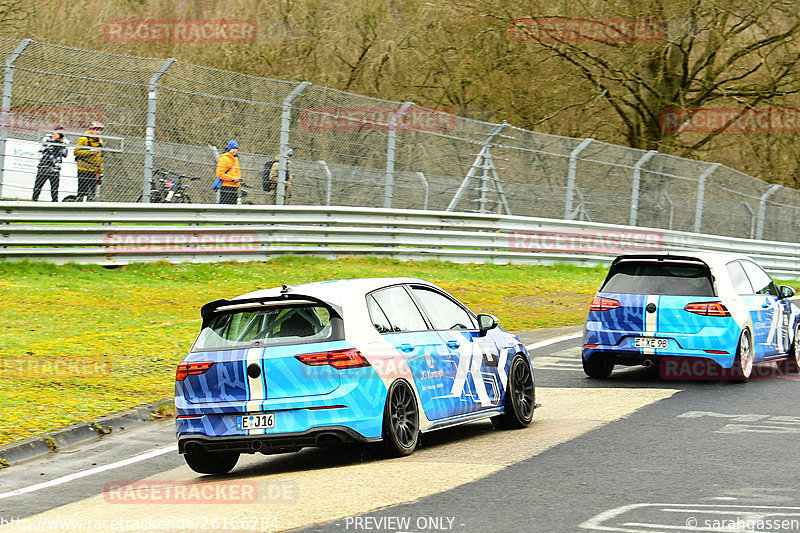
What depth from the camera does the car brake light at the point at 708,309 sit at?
12.4m

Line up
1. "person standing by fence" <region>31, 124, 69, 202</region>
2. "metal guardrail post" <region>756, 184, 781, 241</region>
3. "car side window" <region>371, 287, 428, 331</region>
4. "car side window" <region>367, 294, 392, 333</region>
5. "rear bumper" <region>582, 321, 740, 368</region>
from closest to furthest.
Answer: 1. "car side window" <region>367, 294, 392, 333</region>
2. "car side window" <region>371, 287, 428, 331</region>
3. "rear bumper" <region>582, 321, 740, 368</region>
4. "person standing by fence" <region>31, 124, 69, 202</region>
5. "metal guardrail post" <region>756, 184, 781, 241</region>

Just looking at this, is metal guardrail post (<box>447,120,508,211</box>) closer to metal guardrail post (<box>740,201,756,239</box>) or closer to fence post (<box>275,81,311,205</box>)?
fence post (<box>275,81,311,205</box>)

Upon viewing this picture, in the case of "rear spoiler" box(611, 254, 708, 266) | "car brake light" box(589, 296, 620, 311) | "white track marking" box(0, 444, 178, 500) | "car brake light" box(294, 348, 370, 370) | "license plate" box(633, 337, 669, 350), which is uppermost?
"rear spoiler" box(611, 254, 708, 266)

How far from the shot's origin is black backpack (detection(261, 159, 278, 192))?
21.2 meters

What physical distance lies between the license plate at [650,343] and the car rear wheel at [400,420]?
4.55m

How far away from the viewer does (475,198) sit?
25375mm

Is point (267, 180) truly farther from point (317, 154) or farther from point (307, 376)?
point (307, 376)

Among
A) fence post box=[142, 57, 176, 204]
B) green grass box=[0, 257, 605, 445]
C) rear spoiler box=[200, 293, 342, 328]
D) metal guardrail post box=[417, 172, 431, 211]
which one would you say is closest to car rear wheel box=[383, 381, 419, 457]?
rear spoiler box=[200, 293, 342, 328]

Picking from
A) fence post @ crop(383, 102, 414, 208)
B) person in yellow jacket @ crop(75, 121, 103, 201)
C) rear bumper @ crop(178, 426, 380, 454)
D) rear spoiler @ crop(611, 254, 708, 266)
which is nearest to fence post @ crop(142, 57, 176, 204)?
person in yellow jacket @ crop(75, 121, 103, 201)

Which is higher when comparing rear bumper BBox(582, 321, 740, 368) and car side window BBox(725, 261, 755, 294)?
car side window BBox(725, 261, 755, 294)

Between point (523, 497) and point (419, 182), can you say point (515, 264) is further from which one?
point (523, 497)

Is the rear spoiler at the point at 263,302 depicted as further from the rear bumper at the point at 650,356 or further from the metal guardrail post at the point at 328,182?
the metal guardrail post at the point at 328,182

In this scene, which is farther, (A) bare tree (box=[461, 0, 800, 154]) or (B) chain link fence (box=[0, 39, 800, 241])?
(A) bare tree (box=[461, 0, 800, 154])

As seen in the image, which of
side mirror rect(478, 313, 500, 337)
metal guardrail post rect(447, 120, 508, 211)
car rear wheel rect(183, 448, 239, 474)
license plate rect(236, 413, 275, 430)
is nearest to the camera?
license plate rect(236, 413, 275, 430)
